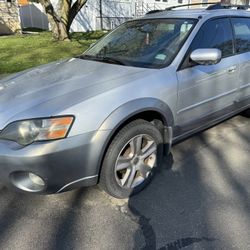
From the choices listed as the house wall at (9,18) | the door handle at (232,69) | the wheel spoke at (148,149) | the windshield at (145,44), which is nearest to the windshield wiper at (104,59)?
the windshield at (145,44)

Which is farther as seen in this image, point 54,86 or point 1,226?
point 54,86

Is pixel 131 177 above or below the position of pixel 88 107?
below

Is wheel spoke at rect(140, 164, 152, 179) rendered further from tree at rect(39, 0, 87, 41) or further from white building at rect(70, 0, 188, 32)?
white building at rect(70, 0, 188, 32)

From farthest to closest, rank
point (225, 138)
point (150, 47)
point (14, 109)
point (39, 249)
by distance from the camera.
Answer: point (225, 138)
point (150, 47)
point (14, 109)
point (39, 249)

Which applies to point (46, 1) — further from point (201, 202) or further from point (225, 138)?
point (201, 202)

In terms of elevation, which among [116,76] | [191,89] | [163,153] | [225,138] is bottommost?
[225,138]

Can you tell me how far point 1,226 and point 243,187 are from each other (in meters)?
2.28

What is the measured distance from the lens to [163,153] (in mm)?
3342

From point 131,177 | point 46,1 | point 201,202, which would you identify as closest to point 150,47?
point 131,177

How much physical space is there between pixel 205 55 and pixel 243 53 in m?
1.21

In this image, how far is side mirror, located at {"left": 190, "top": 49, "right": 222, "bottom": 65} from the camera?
3133 millimetres

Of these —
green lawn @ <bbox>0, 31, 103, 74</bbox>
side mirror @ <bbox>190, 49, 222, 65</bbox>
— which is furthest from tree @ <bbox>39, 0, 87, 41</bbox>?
side mirror @ <bbox>190, 49, 222, 65</bbox>

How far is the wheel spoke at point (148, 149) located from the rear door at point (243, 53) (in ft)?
5.44

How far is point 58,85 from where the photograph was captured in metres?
2.95
